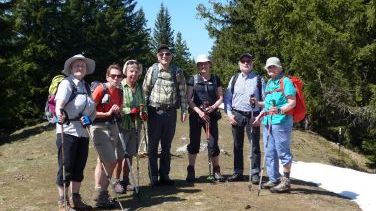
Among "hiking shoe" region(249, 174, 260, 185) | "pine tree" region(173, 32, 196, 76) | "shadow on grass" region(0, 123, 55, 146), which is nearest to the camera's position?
"hiking shoe" region(249, 174, 260, 185)

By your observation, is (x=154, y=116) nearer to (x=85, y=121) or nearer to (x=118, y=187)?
(x=118, y=187)

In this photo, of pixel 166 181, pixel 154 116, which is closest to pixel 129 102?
pixel 154 116

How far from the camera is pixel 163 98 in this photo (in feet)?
27.1

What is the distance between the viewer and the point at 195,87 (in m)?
8.84

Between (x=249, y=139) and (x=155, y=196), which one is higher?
(x=249, y=139)

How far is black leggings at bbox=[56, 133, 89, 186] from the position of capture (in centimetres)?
666

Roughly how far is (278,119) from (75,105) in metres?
3.40

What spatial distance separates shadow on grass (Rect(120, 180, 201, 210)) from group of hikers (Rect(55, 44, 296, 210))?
214mm

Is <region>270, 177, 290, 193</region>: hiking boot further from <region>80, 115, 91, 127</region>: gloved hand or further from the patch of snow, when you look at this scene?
<region>80, 115, 91, 127</region>: gloved hand

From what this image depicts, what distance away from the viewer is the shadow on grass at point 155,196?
7.64 m

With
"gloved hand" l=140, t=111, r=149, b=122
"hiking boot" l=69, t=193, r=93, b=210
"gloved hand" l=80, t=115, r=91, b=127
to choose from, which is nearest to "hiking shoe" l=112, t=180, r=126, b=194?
"hiking boot" l=69, t=193, r=93, b=210

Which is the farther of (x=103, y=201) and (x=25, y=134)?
(x=25, y=134)

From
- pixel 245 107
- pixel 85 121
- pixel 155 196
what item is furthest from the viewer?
pixel 245 107

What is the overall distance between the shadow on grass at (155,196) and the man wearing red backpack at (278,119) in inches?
59.5
